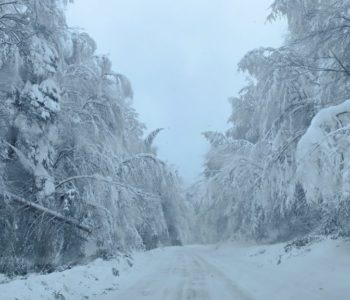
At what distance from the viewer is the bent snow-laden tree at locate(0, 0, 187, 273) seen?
1269cm

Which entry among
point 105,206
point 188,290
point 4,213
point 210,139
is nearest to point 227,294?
point 188,290

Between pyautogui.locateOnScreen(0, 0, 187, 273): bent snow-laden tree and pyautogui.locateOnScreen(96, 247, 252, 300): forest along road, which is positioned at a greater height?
pyautogui.locateOnScreen(0, 0, 187, 273): bent snow-laden tree

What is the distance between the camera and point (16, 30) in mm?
10891

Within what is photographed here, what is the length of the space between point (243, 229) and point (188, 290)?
61.7 ft

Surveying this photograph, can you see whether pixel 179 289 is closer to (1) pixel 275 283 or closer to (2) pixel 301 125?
(1) pixel 275 283

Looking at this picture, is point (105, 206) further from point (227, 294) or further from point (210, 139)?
point (210, 139)

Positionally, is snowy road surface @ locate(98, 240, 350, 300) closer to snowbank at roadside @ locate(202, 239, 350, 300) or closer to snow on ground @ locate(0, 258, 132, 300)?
snowbank at roadside @ locate(202, 239, 350, 300)

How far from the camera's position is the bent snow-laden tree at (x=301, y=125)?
24.6 ft

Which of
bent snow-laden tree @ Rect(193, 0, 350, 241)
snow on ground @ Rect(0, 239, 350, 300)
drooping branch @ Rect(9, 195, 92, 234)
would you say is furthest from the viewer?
drooping branch @ Rect(9, 195, 92, 234)

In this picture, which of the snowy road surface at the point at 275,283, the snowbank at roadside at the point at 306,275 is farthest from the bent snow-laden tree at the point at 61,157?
the snowbank at roadside at the point at 306,275

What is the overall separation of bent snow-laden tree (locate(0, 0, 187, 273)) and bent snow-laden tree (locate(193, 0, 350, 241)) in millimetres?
4845

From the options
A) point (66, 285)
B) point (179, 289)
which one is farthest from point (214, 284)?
point (66, 285)

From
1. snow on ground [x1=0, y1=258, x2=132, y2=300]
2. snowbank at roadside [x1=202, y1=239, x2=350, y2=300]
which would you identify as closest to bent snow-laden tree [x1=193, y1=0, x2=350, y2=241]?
snowbank at roadside [x1=202, y1=239, x2=350, y2=300]

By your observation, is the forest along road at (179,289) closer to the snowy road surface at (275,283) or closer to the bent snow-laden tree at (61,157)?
the snowy road surface at (275,283)
